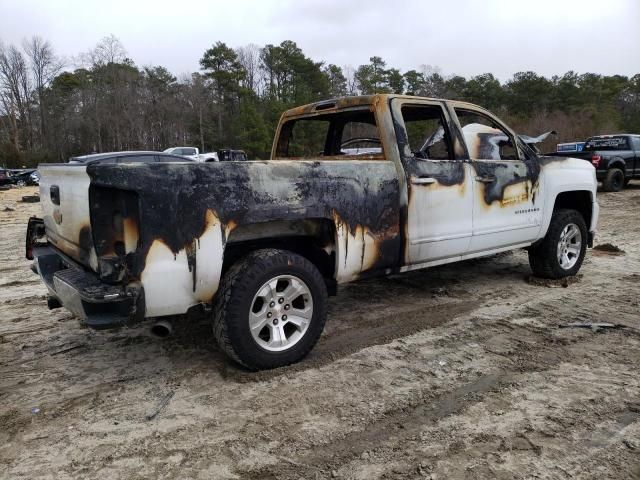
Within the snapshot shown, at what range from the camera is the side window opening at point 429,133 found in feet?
14.6

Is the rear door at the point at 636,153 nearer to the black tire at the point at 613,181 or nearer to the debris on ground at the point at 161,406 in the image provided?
the black tire at the point at 613,181

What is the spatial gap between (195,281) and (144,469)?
3.51 feet

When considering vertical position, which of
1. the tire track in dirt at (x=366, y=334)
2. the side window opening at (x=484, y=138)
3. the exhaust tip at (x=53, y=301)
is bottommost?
A: the tire track in dirt at (x=366, y=334)

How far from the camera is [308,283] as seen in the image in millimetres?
3422

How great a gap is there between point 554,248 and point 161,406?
4.43m

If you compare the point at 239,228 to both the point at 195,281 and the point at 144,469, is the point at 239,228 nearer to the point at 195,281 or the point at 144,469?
the point at 195,281

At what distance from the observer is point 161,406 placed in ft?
9.79

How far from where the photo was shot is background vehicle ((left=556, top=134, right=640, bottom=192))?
49.2 feet

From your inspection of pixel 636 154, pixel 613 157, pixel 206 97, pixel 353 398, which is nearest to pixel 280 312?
pixel 353 398

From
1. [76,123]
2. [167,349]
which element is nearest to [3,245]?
[167,349]

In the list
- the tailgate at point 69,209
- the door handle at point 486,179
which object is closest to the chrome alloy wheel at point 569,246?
the door handle at point 486,179

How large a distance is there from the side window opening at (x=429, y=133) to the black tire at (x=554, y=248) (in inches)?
70.6

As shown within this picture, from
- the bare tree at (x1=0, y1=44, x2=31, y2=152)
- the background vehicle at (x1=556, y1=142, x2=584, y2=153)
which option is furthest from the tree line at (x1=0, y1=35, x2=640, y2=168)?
the background vehicle at (x1=556, y1=142, x2=584, y2=153)

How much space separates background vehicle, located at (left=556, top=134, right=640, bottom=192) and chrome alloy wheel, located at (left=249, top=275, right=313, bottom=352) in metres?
14.0
